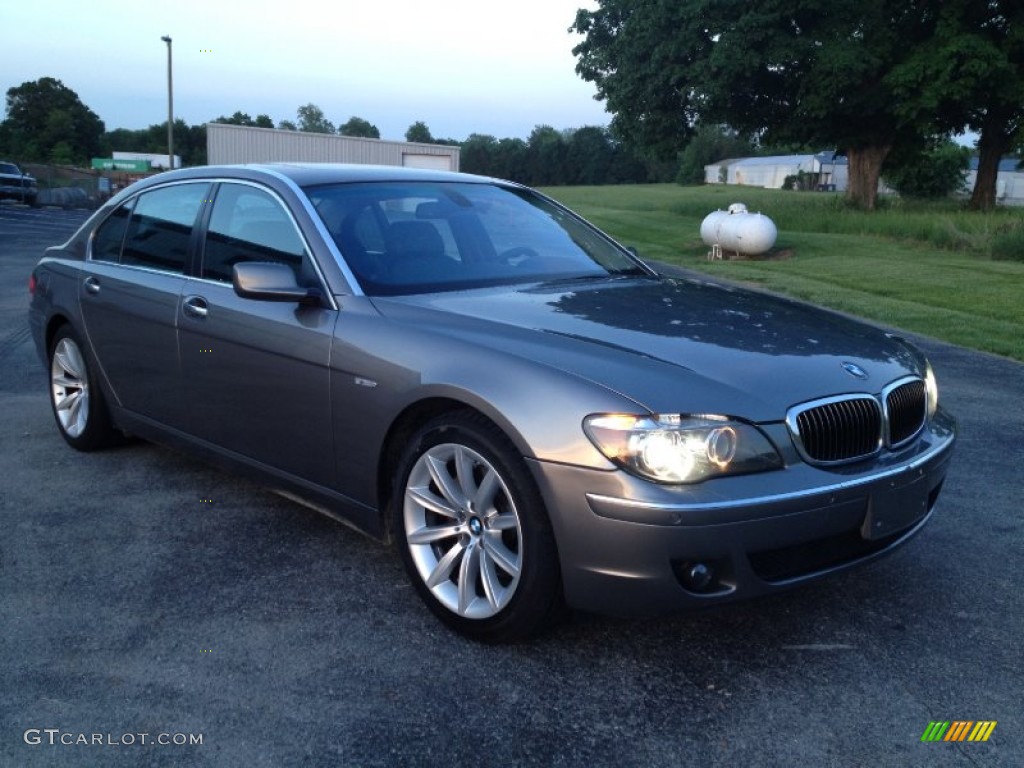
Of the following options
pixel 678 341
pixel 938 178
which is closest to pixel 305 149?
pixel 938 178

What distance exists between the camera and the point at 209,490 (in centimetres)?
490

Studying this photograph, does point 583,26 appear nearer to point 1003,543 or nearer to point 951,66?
point 951,66

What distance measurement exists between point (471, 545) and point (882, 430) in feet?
4.68

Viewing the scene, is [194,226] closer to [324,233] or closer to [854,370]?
[324,233]

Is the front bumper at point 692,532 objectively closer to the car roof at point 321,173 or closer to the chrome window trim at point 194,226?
the chrome window trim at point 194,226

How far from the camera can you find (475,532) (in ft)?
10.7

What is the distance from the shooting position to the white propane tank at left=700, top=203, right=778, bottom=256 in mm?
22688

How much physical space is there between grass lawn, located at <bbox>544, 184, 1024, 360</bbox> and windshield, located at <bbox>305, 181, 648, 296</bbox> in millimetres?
6772

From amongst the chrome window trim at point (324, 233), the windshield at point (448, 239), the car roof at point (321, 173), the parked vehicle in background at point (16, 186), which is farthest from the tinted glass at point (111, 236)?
the parked vehicle in background at point (16, 186)

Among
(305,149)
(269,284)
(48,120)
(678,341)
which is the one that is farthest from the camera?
(48,120)

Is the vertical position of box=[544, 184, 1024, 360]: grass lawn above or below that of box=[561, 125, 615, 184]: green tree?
below

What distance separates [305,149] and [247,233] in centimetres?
A: 3302

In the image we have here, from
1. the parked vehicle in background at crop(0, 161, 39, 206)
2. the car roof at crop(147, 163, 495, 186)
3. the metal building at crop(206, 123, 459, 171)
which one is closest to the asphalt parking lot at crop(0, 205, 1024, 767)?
the car roof at crop(147, 163, 495, 186)

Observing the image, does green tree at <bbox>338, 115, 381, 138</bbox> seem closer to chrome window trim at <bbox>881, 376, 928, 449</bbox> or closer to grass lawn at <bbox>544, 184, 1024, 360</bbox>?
grass lawn at <bbox>544, 184, 1024, 360</bbox>
